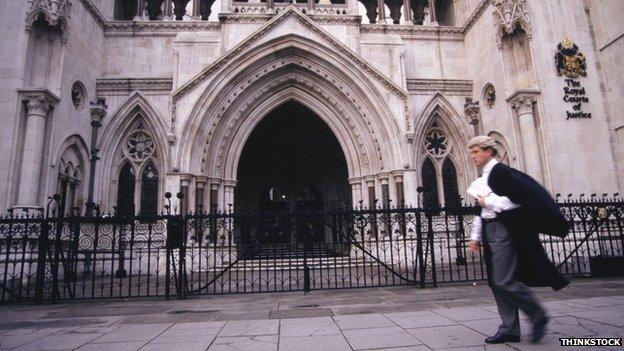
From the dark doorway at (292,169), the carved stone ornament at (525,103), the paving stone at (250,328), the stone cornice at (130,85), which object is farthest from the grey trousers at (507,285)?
the dark doorway at (292,169)

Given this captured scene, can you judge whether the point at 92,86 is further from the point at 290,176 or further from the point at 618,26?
the point at 618,26

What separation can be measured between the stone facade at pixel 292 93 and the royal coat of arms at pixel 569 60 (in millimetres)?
240

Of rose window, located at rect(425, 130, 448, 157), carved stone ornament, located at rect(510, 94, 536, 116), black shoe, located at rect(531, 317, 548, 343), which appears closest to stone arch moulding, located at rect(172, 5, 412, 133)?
rose window, located at rect(425, 130, 448, 157)

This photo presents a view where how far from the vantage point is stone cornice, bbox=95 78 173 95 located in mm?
16531

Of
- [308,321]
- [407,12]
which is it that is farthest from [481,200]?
[407,12]

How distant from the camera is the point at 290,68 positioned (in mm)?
17250

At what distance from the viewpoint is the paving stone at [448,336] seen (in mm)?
3884

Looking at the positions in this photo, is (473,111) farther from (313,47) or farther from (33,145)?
(33,145)

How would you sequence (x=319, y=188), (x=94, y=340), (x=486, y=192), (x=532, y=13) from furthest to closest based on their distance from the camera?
1. (x=319, y=188)
2. (x=532, y=13)
3. (x=94, y=340)
4. (x=486, y=192)

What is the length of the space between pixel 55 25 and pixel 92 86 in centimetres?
334

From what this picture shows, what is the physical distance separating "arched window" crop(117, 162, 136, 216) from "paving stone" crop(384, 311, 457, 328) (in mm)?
14243

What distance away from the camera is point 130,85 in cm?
1662

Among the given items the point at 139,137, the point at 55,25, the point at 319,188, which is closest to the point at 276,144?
the point at 319,188

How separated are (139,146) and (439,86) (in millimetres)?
13882
